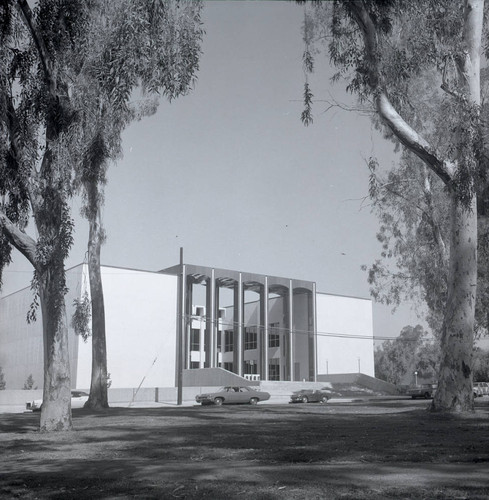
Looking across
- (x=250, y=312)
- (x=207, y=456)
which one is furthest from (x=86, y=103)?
(x=250, y=312)

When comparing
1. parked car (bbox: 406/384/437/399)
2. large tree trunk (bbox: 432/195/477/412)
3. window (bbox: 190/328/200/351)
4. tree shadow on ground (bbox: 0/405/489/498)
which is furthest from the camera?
window (bbox: 190/328/200/351)

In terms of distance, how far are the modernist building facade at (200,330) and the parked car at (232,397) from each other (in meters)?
6.76

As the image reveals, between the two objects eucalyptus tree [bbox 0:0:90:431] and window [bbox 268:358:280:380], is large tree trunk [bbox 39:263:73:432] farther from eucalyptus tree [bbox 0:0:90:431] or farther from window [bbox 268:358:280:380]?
window [bbox 268:358:280:380]

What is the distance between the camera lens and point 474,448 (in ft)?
39.3

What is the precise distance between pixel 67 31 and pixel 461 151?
1139cm

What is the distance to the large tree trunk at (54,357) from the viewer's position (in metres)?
16.9

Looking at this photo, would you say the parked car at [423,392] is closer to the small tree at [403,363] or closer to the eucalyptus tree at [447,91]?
the eucalyptus tree at [447,91]

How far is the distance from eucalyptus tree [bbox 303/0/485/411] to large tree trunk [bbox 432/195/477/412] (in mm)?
28

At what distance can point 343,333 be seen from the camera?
245 ft

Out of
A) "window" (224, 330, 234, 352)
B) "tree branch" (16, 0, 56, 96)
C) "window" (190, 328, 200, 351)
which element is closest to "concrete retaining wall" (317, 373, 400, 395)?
"window" (224, 330, 234, 352)

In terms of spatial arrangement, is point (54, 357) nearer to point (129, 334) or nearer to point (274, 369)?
point (129, 334)

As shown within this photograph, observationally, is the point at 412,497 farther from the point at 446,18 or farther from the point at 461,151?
the point at 446,18

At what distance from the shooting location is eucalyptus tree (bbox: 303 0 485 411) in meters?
19.8

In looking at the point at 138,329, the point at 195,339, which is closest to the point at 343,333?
the point at 195,339
